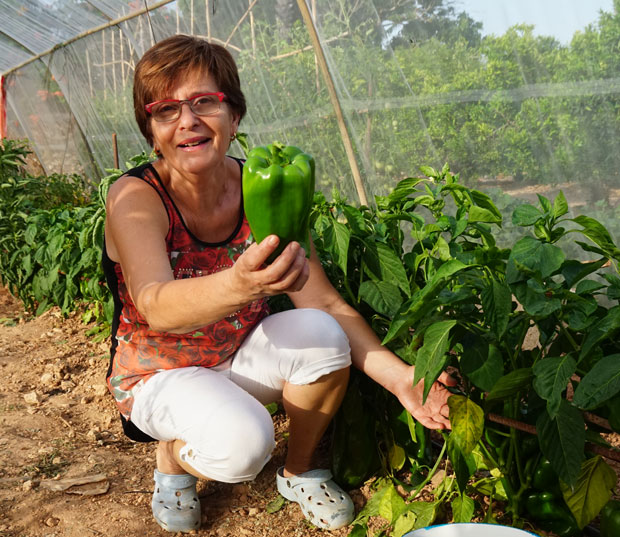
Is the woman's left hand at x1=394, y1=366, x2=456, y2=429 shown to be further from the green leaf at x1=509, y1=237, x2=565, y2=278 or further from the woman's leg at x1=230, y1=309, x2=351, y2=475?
the green leaf at x1=509, y1=237, x2=565, y2=278

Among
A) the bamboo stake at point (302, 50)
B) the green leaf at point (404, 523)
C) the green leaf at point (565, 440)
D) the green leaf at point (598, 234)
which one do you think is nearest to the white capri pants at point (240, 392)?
the green leaf at point (404, 523)

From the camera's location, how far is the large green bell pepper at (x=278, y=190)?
1389mm

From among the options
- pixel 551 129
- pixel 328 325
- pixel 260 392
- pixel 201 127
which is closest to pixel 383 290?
pixel 328 325

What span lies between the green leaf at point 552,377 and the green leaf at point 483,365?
120mm

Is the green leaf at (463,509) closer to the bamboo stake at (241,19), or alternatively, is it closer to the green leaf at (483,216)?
the green leaf at (483,216)

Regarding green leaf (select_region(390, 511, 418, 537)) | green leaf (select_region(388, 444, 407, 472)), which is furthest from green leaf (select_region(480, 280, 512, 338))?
green leaf (select_region(388, 444, 407, 472))

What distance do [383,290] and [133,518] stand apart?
94 centimetres

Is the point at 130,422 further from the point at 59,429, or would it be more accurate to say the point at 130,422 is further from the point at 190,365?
the point at 59,429

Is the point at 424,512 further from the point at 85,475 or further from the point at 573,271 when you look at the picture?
the point at 85,475

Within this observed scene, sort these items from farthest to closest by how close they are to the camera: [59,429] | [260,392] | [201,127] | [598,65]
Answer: [598,65], [59,429], [260,392], [201,127]

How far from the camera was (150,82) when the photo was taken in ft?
5.68

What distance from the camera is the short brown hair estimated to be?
1.72 metres

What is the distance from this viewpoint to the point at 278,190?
1393mm

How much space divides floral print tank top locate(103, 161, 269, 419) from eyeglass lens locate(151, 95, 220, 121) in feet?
0.54
